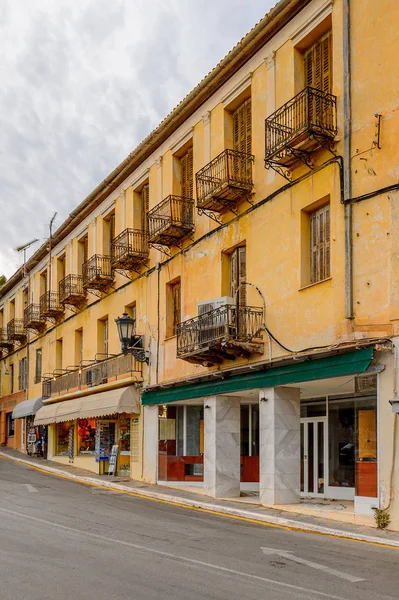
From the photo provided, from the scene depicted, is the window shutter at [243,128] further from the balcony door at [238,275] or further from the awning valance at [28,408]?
the awning valance at [28,408]

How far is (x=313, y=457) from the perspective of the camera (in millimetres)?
20047

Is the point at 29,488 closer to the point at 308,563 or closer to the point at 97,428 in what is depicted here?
the point at 97,428

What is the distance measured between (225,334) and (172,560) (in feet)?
27.2

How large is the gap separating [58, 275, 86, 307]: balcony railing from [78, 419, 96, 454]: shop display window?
5028 mm

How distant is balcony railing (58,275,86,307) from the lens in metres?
32.2

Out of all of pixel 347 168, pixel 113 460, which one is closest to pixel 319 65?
pixel 347 168

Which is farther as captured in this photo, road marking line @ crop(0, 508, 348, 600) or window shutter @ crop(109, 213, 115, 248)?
window shutter @ crop(109, 213, 115, 248)

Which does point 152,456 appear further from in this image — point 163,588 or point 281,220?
point 163,588

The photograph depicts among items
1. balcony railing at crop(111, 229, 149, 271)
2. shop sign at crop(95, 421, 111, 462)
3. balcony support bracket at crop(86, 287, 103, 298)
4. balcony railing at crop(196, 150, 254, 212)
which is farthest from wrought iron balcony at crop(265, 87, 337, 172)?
shop sign at crop(95, 421, 111, 462)

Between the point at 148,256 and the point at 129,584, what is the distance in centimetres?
1741

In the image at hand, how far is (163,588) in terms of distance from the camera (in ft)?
29.0

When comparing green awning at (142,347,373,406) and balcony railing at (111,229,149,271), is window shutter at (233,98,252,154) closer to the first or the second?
green awning at (142,347,373,406)

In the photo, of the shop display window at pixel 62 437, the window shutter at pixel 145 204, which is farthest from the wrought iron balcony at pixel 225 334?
the shop display window at pixel 62 437

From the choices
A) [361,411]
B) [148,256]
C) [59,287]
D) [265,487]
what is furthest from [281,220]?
[59,287]
